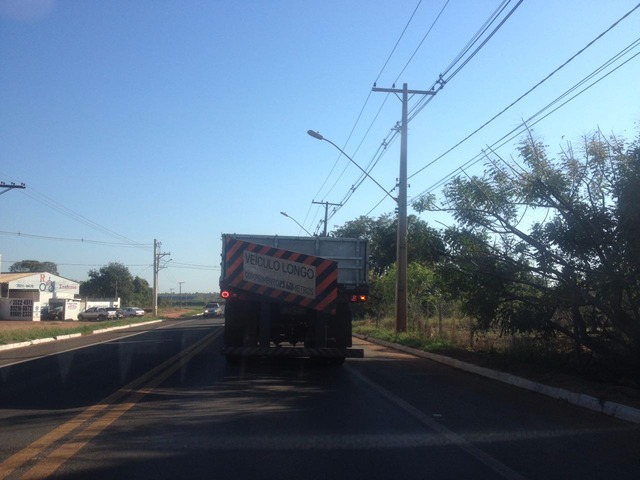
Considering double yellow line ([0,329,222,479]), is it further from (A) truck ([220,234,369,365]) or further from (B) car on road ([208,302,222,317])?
(B) car on road ([208,302,222,317])

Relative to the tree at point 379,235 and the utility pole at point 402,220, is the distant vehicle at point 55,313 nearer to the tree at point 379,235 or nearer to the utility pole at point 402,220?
the tree at point 379,235

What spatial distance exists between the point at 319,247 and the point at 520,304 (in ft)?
15.3

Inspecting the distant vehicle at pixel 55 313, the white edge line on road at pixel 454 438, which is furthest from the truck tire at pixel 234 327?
the distant vehicle at pixel 55 313

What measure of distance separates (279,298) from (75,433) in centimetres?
639

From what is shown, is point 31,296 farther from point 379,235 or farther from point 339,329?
point 339,329

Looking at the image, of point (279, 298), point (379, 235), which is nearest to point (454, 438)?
point (279, 298)

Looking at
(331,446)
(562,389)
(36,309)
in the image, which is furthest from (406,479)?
(36,309)

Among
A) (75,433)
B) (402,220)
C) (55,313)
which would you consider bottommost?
(75,433)

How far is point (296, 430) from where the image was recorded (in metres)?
7.66

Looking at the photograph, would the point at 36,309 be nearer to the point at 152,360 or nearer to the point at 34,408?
the point at 152,360

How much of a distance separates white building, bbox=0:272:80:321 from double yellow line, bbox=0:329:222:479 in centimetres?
5646

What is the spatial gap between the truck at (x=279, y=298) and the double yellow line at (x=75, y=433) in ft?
7.84

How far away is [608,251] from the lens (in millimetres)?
11141

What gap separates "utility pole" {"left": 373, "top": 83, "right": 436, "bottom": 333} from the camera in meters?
22.6
